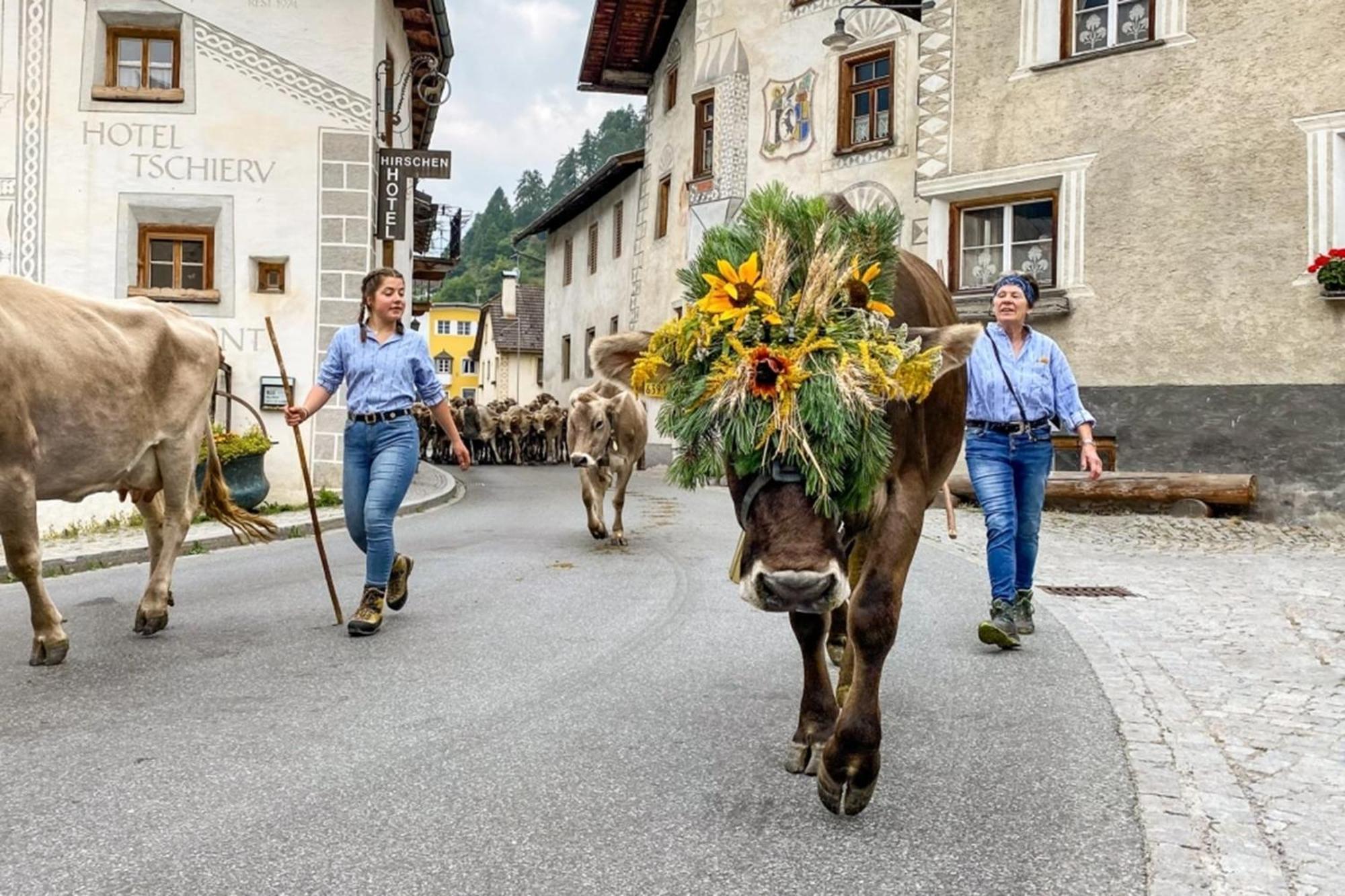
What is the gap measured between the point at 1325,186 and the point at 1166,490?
4058 millimetres

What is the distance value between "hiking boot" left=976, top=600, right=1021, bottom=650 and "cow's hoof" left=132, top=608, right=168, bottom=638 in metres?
4.35

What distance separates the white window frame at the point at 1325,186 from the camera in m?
13.4

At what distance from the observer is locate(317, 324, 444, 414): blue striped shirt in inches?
250

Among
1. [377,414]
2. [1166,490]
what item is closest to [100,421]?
[377,414]

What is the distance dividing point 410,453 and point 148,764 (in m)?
2.77

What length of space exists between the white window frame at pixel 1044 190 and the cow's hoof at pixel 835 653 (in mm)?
10950

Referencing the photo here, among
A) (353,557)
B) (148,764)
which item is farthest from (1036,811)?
(353,557)

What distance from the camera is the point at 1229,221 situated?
14.1m

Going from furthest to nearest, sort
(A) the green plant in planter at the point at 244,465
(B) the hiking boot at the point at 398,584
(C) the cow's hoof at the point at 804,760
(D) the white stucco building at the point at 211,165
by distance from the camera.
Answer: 1. (D) the white stucco building at the point at 211,165
2. (A) the green plant in planter at the point at 244,465
3. (B) the hiking boot at the point at 398,584
4. (C) the cow's hoof at the point at 804,760

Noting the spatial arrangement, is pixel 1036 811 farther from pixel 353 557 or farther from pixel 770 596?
pixel 353 557

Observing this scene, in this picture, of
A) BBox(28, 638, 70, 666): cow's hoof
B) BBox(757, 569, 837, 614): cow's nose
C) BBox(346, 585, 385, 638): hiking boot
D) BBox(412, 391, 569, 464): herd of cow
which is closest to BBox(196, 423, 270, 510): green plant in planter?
BBox(346, 585, 385, 638): hiking boot

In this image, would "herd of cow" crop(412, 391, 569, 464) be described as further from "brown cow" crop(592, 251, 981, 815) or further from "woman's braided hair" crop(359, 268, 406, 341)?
"brown cow" crop(592, 251, 981, 815)

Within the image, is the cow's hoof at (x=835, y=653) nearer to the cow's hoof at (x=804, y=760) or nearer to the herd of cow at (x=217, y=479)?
the herd of cow at (x=217, y=479)

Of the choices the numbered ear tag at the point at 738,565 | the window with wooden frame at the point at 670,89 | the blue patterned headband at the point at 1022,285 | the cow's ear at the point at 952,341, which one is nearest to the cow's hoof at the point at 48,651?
the numbered ear tag at the point at 738,565
